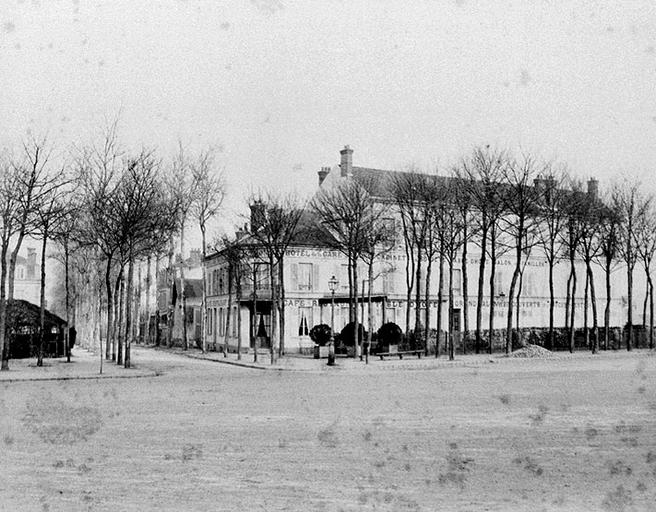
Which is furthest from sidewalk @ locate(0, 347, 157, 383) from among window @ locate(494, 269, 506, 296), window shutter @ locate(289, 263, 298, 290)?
window @ locate(494, 269, 506, 296)

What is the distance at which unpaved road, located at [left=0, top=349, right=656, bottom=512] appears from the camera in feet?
24.2

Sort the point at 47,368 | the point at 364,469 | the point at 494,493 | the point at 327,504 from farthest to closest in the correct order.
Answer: the point at 47,368
the point at 364,469
the point at 494,493
the point at 327,504

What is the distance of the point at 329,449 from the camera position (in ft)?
32.7

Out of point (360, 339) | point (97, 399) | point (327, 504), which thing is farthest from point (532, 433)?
point (360, 339)

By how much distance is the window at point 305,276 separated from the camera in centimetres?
4317

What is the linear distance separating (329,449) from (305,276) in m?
33.4

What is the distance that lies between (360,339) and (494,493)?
27726mm

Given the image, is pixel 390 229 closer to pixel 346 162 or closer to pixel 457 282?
pixel 346 162

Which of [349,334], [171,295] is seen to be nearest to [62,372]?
[349,334]

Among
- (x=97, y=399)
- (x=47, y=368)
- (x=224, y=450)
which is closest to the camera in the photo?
(x=224, y=450)

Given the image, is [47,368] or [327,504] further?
[47,368]

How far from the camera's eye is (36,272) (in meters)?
119

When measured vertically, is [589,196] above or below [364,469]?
above

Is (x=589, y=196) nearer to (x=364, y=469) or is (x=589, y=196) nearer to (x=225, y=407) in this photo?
(x=225, y=407)
